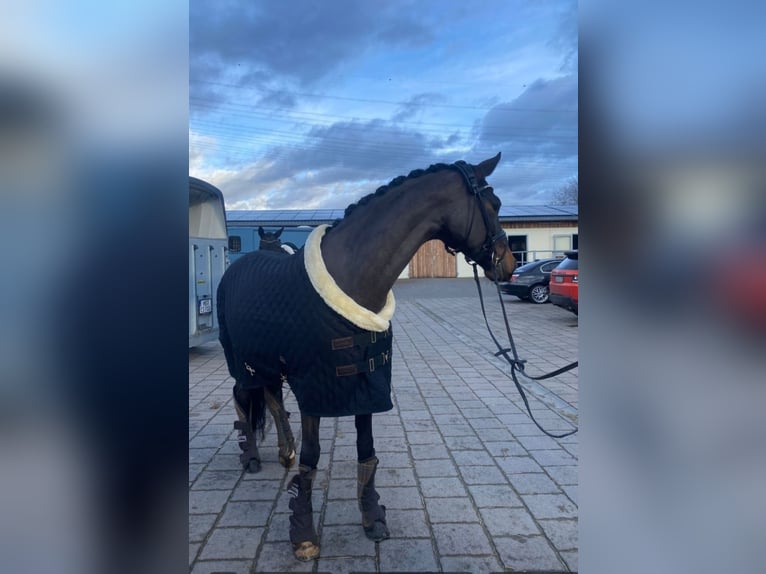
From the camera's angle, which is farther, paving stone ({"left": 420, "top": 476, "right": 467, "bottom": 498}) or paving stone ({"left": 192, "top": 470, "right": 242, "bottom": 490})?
paving stone ({"left": 192, "top": 470, "right": 242, "bottom": 490})

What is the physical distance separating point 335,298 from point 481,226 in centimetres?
81

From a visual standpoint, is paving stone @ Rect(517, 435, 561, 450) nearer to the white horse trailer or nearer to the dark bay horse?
the dark bay horse

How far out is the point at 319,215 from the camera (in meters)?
30.6

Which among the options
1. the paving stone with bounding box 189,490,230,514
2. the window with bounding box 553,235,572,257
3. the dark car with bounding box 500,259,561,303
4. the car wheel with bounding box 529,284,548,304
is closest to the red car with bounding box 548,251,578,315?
the dark car with bounding box 500,259,561,303

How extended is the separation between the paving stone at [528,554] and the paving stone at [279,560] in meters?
0.97

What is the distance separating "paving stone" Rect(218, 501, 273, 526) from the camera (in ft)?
9.01

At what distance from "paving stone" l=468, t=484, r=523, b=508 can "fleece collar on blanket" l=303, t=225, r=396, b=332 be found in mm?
1351

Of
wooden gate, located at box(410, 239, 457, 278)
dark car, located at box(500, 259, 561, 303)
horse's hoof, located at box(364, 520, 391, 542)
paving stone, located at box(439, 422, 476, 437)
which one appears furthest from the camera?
wooden gate, located at box(410, 239, 457, 278)

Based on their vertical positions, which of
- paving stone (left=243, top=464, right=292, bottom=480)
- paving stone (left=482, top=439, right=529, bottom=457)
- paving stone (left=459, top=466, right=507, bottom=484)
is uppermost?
paving stone (left=482, top=439, right=529, bottom=457)

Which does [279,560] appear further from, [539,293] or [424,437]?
[539,293]
